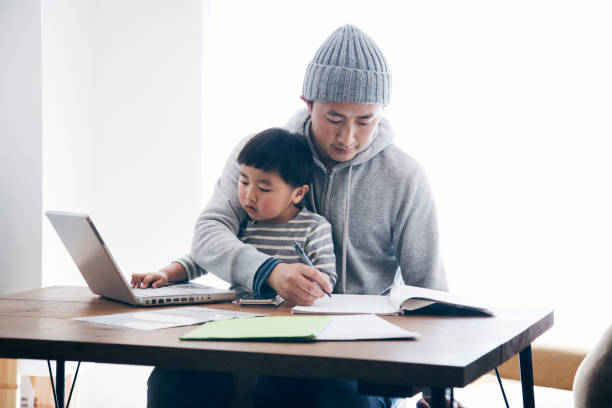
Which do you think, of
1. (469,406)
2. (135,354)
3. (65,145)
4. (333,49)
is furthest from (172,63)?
(135,354)

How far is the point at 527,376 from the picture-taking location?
3.76 feet

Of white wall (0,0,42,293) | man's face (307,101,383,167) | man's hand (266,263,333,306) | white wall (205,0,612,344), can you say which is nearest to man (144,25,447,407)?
man's face (307,101,383,167)

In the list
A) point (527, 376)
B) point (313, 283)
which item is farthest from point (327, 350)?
point (527, 376)

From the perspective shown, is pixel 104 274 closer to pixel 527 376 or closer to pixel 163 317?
pixel 163 317

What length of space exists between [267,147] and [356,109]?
8.9 inches

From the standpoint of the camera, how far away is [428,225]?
4.98 ft

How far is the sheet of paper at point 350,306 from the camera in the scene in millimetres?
1104

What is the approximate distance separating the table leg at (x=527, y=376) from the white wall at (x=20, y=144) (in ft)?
6.53

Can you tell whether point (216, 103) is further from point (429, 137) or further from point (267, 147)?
point (267, 147)

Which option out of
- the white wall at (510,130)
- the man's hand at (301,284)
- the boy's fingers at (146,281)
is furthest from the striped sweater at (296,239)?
the white wall at (510,130)

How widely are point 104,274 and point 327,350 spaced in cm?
59

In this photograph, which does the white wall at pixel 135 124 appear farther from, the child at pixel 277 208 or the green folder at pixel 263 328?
the green folder at pixel 263 328

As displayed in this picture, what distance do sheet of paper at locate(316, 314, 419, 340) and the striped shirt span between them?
16.1 inches

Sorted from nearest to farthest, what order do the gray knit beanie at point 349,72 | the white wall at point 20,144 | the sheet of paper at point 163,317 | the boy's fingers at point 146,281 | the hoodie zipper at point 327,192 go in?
the sheet of paper at point 163,317 → the boy's fingers at point 146,281 → the gray knit beanie at point 349,72 → the hoodie zipper at point 327,192 → the white wall at point 20,144
